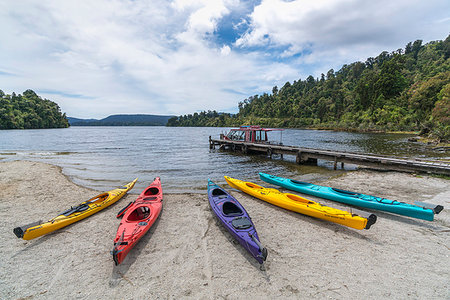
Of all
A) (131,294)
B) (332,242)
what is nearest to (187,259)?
(131,294)

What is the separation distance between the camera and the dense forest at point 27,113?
9888 centimetres

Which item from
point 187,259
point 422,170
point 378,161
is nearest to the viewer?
point 187,259

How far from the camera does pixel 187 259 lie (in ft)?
18.7

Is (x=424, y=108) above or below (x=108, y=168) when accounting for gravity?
above

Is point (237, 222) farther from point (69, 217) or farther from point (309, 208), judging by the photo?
point (69, 217)

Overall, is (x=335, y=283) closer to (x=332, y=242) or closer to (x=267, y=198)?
(x=332, y=242)

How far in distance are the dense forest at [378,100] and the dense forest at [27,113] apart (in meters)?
123

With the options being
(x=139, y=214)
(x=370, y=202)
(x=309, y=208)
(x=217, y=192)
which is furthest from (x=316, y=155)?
(x=139, y=214)

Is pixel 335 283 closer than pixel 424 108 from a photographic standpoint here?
Yes

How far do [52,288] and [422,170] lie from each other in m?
20.3

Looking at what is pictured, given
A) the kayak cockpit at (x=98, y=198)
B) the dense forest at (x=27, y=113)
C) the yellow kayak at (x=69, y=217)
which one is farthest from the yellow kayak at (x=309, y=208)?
the dense forest at (x=27, y=113)

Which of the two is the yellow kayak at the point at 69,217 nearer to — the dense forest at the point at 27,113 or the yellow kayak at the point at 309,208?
the yellow kayak at the point at 309,208

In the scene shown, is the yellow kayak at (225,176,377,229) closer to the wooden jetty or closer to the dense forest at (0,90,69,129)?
the wooden jetty

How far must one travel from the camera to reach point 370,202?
854cm
